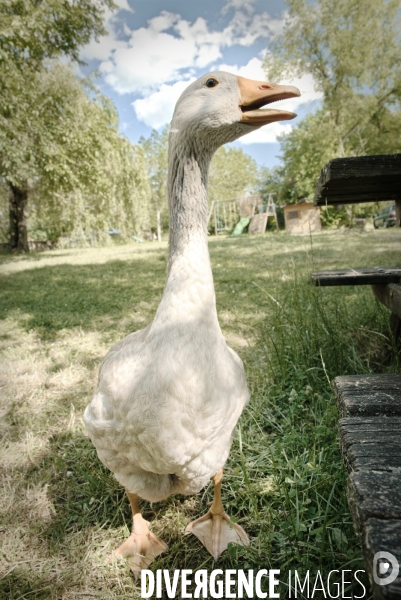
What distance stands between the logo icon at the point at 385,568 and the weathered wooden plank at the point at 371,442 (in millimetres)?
253

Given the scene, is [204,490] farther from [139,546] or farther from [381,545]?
[381,545]

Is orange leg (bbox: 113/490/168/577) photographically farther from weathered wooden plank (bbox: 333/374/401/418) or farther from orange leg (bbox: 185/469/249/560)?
weathered wooden plank (bbox: 333/374/401/418)

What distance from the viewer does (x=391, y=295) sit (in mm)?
2111

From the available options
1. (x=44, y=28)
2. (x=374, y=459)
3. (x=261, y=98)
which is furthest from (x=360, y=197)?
(x=44, y=28)

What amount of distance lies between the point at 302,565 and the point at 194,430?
28.7 inches

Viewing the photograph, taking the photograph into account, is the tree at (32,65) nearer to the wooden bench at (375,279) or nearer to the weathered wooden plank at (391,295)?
the wooden bench at (375,279)

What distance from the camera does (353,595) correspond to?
1.23m

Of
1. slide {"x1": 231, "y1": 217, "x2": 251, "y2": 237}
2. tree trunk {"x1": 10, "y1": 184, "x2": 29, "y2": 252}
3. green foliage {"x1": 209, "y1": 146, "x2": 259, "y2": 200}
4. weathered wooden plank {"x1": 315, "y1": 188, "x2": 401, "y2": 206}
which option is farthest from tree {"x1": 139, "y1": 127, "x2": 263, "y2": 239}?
weathered wooden plank {"x1": 315, "y1": 188, "x2": 401, "y2": 206}

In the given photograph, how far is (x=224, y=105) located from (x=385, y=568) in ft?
5.04

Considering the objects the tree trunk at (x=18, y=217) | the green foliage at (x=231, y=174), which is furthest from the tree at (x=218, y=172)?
the tree trunk at (x=18, y=217)

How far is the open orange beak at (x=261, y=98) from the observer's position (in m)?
1.40

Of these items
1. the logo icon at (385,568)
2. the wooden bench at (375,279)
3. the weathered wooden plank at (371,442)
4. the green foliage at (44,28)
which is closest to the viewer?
the logo icon at (385,568)

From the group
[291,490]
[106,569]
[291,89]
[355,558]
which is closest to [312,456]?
[291,490]

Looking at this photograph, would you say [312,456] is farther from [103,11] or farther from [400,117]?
[400,117]
